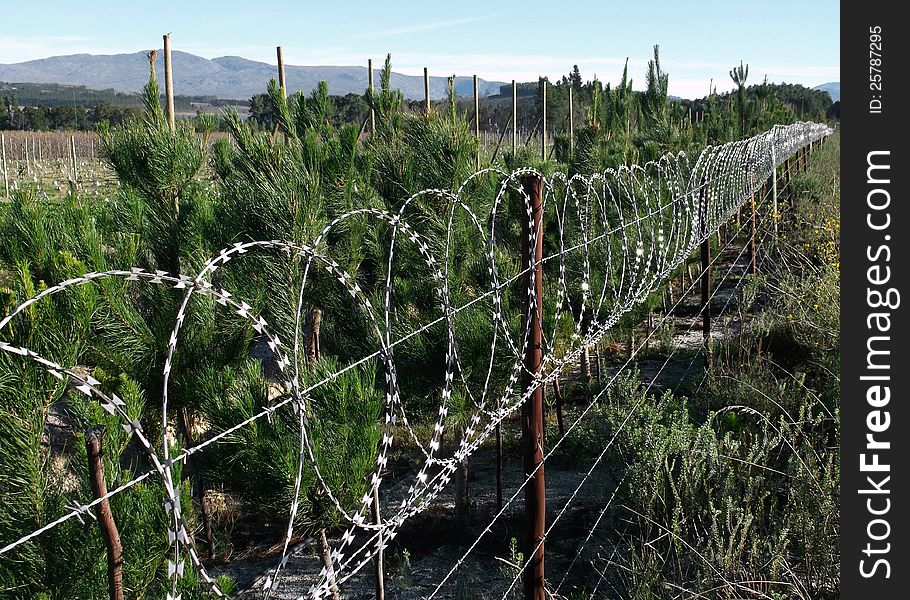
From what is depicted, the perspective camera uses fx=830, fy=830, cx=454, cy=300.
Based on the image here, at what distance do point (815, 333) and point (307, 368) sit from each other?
13.8 ft

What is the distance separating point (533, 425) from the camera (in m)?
2.85

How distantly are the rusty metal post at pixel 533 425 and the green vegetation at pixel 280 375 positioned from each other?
0.95 feet

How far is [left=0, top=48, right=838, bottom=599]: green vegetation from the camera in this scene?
6.57 feet

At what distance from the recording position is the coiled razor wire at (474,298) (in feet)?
4.25

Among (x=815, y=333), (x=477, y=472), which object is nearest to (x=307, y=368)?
(x=477, y=472)

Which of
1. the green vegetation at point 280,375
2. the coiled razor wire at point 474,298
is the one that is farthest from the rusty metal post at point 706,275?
the green vegetation at point 280,375

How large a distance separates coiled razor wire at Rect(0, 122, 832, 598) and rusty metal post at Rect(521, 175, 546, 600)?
3cm

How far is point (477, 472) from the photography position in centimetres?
566

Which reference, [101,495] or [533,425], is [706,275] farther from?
[101,495]

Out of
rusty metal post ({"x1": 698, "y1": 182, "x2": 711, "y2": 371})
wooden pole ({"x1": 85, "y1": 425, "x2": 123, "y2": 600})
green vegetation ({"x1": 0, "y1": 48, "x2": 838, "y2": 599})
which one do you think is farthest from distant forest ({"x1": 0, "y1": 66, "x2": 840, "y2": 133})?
wooden pole ({"x1": 85, "y1": 425, "x2": 123, "y2": 600})

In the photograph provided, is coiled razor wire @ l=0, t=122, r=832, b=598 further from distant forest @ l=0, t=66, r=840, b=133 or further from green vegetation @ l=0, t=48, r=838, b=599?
distant forest @ l=0, t=66, r=840, b=133

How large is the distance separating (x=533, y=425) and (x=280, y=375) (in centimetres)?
158

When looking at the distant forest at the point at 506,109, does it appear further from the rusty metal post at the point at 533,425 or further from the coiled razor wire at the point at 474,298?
the rusty metal post at the point at 533,425

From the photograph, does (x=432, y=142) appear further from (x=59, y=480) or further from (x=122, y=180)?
(x=59, y=480)
